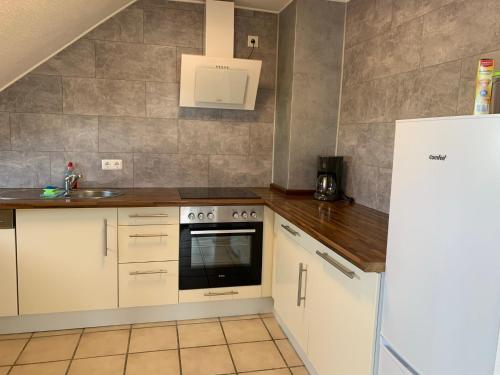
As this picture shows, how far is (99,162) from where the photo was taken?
3.00 m

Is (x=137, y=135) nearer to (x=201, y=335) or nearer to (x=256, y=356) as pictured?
(x=201, y=335)

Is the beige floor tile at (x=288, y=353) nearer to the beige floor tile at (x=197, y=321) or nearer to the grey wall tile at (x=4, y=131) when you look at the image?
the beige floor tile at (x=197, y=321)

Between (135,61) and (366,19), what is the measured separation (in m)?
1.76

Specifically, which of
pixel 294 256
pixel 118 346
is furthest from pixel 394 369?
pixel 118 346

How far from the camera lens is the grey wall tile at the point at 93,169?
9.62 feet

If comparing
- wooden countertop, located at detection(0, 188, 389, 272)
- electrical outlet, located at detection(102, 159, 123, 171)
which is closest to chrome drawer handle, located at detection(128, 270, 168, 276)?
wooden countertop, located at detection(0, 188, 389, 272)

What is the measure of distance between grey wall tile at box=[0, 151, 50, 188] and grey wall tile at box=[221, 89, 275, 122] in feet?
4.82

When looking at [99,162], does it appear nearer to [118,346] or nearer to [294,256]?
[118,346]

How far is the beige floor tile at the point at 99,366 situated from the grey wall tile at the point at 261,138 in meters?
1.88

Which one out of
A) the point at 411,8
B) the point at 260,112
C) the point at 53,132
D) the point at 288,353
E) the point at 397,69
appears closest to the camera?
the point at 411,8

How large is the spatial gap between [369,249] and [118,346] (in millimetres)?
1723

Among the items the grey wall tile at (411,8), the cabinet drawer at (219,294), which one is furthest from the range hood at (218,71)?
the cabinet drawer at (219,294)

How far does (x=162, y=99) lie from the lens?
306cm

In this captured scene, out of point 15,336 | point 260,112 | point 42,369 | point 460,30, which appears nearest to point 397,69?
point 460,30
